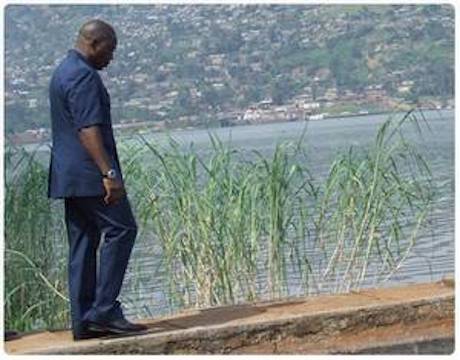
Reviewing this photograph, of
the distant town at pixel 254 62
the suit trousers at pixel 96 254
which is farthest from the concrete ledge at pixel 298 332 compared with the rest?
the distant town at pixel 254 62

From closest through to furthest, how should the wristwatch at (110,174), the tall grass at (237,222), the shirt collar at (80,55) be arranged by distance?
1. the wristwatch at (110,174)
2. the shirt collar at (80,55)
3. the tall grass at (237,222)

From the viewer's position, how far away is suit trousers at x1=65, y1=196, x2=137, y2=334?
19.9ft

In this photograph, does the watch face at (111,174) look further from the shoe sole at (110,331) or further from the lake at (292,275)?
the lake at (292,275)

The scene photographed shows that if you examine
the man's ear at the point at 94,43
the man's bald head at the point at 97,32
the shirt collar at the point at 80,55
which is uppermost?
the man's bald head at the point at 97,32

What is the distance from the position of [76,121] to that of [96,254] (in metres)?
0.68

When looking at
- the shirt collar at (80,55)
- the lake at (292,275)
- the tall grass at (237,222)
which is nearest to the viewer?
the shirt collar at (80,55)

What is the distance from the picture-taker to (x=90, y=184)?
Result: 596 centimetres

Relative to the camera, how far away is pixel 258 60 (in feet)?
38.3

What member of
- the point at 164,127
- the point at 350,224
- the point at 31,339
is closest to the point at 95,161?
the point at 31,339

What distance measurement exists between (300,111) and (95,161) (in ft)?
17.3

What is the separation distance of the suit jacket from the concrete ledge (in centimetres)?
64

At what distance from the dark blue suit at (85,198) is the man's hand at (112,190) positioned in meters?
0.05

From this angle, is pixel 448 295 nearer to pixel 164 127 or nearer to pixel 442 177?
pixel 164 127

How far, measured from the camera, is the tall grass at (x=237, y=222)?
7.62m
